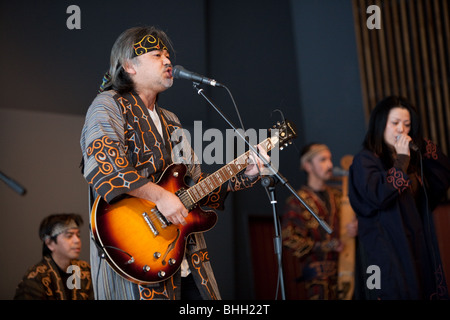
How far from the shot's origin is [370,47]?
5.05 meters

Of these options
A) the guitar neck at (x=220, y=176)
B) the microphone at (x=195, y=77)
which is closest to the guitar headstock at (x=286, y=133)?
the guitar neck at (x=220, y=176)

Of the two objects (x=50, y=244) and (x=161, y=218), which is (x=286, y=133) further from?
(x=50, y=244)

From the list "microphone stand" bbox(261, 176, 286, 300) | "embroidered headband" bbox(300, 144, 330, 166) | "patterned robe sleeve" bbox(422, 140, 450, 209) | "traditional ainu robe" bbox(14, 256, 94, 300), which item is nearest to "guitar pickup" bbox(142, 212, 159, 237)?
"microphone stand" bbox(261, 176, 286, 300)

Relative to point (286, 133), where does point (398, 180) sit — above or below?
below

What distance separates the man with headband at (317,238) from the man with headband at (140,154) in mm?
1712

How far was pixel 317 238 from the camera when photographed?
4.05 meters

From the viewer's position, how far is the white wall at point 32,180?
336 centimetres

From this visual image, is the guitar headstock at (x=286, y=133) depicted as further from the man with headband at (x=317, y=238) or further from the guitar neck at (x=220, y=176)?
the man with headband at (x=317, y=238)

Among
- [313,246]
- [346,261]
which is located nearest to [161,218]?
[313,246]

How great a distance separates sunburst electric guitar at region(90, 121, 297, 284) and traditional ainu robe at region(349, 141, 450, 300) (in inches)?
42.0

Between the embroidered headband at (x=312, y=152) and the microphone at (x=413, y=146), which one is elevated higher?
the embroidered headband at (x=312, y=152)

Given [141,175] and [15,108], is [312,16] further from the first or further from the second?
[141,175]

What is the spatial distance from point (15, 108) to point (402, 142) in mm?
2476

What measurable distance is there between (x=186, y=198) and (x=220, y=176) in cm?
25
